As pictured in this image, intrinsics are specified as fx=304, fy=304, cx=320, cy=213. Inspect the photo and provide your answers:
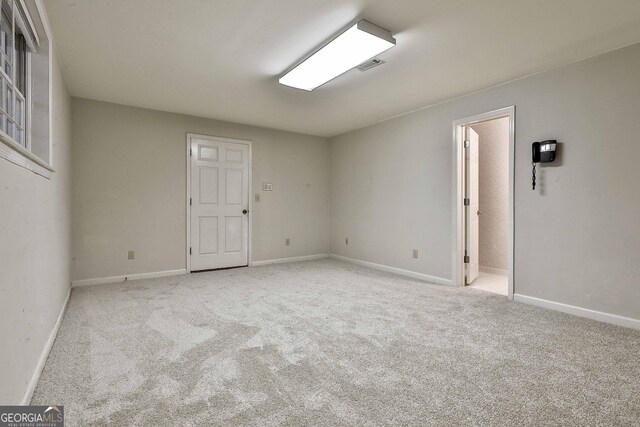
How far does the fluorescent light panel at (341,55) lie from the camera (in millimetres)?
2348

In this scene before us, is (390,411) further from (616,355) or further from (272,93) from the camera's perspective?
(272,93)

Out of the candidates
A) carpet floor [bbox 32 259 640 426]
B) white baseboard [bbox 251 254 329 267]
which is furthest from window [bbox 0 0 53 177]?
white baseboard [bbox 251 254 329 267]

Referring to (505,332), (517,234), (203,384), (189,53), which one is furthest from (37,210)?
(517,234)

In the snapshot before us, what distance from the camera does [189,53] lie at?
277 centimetres

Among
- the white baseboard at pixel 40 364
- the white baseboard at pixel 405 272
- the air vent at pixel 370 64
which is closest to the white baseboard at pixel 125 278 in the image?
the white baseboard at pixel 40 364

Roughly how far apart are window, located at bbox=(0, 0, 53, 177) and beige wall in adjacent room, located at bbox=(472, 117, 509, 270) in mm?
5475

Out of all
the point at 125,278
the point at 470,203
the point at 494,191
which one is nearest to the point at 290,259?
the point at 125,278

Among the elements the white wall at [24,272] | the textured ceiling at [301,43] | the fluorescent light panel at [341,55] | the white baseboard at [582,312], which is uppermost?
the textured ceiling at [301,43]

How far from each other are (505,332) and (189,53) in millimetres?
3662

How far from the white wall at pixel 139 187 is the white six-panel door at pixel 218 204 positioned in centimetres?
16

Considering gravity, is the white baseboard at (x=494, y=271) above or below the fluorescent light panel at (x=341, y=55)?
below

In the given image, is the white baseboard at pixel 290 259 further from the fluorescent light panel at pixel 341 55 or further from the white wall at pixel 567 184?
the fluorescent light panel at pixel 341 55

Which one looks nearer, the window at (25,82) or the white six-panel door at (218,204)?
the window at (25,82)

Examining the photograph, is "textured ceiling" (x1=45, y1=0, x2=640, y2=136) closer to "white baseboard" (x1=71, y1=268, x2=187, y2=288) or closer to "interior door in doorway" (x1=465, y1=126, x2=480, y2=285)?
"interior door in doorway" (x1=465, y1=126, x2=480, y2=285)
